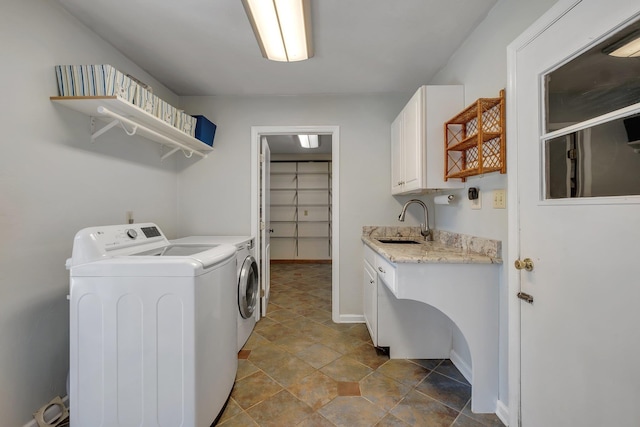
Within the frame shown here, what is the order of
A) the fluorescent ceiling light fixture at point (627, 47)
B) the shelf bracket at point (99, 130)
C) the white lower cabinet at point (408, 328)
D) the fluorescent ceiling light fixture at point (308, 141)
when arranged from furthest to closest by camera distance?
the fluorescent ceiling light fixture at point (308, 141)
the white lower cabinet at point (408, 328)
the shelf bracket at point (99, 130)
the fluorescent ceiling light fixture at point (627, 47)

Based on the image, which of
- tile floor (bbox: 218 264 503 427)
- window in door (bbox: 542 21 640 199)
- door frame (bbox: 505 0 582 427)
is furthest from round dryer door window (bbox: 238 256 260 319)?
window in door (bbox: 542 21 640 199)

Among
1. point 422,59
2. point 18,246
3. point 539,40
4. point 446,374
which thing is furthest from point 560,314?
point 18,246

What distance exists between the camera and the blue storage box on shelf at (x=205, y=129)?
230 centimetres

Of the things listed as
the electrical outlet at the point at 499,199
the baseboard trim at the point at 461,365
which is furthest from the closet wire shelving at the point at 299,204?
the electrical outlet at the point at 499,199

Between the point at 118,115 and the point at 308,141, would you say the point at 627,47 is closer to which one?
the point at 118,115

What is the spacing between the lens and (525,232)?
1177 mm

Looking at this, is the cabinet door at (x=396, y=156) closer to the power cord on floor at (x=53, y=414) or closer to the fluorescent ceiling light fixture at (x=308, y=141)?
the fluorescent ceiling light fixture at (x=308, y=141)

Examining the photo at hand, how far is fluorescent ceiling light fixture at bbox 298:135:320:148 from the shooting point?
407cm

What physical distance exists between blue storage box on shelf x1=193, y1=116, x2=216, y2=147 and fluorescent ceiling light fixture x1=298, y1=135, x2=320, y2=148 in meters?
1.85

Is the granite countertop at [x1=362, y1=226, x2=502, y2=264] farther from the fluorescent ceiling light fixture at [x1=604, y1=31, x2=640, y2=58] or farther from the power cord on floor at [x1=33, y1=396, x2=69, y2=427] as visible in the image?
the power cord on floor at [x1=33, y1=396, x2=69, y2=427]

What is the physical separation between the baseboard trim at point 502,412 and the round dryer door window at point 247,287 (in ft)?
5.89

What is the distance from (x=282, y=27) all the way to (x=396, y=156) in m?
1.42

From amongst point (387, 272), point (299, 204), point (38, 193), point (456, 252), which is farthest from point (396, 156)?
point (299, 204)

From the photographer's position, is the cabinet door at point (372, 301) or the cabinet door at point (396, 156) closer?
the cabinet door at point (372, 301)
